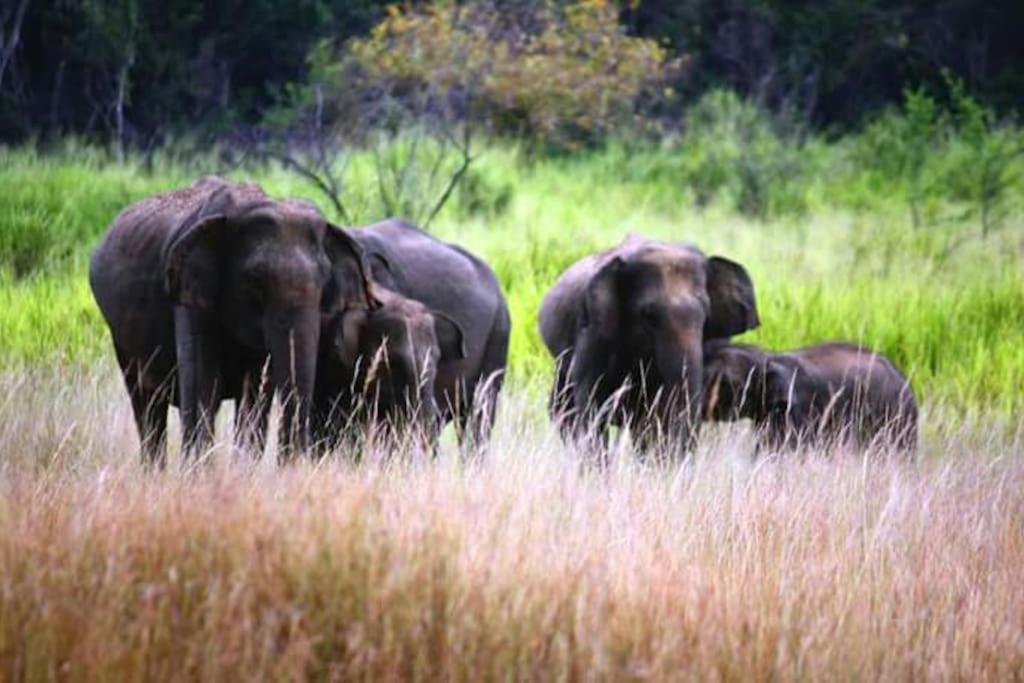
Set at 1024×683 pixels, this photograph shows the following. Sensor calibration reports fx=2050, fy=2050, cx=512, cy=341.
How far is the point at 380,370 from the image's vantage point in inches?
339

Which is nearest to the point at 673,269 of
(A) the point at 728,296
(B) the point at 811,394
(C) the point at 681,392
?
(A) the point at 728,296

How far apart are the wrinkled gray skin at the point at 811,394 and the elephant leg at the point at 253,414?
2.39 m

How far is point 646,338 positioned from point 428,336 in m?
1.44

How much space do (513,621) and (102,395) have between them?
5310 mm

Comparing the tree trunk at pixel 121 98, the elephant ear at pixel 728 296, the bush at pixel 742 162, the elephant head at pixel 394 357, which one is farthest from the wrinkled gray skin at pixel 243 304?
the bush at pixel 742 162

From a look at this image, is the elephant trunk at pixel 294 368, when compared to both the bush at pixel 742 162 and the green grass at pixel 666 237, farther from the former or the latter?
the bush at pixel 742 162

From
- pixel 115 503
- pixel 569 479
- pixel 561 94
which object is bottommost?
pixel 561 94

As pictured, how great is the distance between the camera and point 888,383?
11.1m

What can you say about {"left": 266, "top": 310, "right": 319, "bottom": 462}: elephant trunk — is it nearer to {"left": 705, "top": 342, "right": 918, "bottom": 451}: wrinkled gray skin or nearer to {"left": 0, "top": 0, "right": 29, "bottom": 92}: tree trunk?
{"left": 705, "top": 342, "right": 918, "bottom": 451}: wrinkled gray skin

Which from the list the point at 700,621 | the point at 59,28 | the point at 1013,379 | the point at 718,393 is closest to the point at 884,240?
the point at 1013,379

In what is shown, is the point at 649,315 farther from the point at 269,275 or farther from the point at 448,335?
the point at 269,275

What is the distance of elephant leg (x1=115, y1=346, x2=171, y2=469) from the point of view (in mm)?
9148

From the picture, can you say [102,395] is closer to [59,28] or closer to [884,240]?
[884,240]

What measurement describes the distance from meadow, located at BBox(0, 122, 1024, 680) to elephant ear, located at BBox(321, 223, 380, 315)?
2.38 feet
